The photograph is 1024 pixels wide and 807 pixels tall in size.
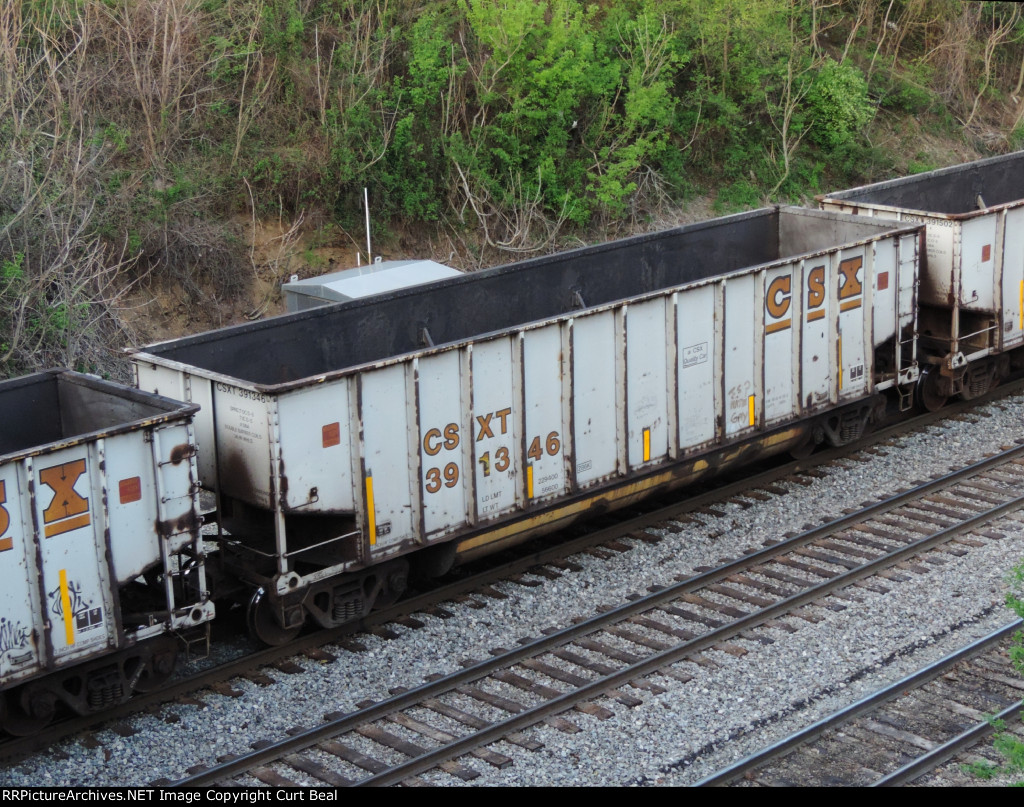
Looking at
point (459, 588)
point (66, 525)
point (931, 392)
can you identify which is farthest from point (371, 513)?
point (931, 392)

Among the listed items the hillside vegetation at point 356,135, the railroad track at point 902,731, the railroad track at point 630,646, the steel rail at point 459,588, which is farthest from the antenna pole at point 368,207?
the railroad track at point 902,731

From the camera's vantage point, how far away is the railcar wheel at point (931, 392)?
16.0m

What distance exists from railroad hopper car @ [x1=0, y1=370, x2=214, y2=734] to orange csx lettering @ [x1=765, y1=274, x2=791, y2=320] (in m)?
6.58

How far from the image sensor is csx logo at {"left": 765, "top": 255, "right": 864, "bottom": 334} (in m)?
13.4

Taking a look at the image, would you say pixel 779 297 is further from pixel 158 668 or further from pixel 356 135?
pixel 356 135

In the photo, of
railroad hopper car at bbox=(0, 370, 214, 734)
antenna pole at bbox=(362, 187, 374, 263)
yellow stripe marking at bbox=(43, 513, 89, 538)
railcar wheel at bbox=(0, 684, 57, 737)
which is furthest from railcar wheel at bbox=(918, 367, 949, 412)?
railcar wheel at bbox=(0, 684, 57, 737)

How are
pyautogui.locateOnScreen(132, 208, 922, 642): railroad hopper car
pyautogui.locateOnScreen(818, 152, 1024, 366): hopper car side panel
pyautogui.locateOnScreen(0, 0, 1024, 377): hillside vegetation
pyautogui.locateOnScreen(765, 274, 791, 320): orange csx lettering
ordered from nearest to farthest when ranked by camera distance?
1. pyautogui.locateOnScreen(132, 208, 922, 642): railroad hopper car
2. pyautogui.locateOnScreen(765, 274, 791, 320): orange csx lettering
3. pyautogui.locateOnScreen(818, 152, 1024, 366): hopper car side panel
4. pyautogui.locateOnScreen(0, 0, 1024, 377): hillside vegetation

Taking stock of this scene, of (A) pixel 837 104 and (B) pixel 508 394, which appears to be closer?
(B) pixel 508 394

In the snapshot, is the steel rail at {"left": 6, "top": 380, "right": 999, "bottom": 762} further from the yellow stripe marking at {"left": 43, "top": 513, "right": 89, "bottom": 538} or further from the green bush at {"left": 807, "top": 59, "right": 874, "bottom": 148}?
the green bush at {"left": 807, "top": 59, "right": 874, "bottom": 148}

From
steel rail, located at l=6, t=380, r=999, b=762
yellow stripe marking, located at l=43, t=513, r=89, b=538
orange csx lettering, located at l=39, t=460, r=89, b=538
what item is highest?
orange csx lettering, located at l=39, t=460, r=89, b=538

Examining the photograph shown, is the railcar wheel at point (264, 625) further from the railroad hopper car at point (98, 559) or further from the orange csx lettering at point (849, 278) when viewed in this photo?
the orange csx lettering at point (849, 278)

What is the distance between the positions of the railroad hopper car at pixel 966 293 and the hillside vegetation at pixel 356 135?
23.4ft

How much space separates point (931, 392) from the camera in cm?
1622

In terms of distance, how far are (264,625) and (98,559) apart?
6.36 feet
